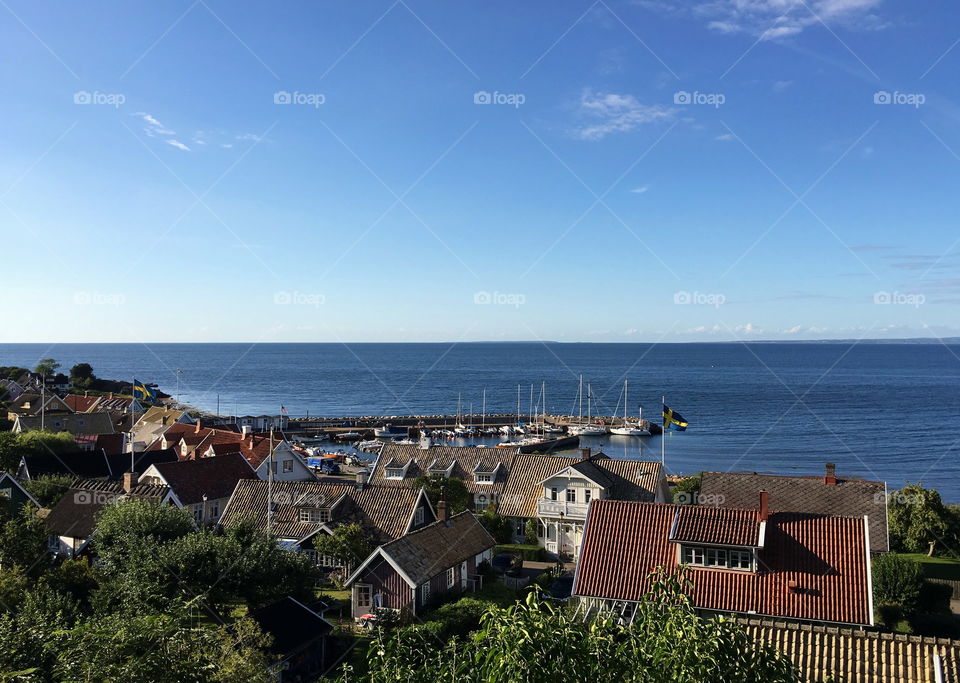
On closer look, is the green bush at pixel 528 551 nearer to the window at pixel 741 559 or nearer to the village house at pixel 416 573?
the village house at pixel 416 573

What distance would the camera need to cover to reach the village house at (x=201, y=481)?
46.6 meters

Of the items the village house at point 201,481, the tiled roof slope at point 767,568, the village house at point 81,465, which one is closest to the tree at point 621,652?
the tiled roof slope at point 767,568

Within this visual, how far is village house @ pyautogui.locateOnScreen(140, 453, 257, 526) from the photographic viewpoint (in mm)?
46562

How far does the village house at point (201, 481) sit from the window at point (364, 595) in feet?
62.9

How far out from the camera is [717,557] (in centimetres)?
2611

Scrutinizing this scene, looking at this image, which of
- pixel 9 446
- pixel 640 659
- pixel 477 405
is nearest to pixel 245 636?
pixel 640 659

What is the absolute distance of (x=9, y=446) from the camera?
184 feet

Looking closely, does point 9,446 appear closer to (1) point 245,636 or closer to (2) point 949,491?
(1) point 245,636

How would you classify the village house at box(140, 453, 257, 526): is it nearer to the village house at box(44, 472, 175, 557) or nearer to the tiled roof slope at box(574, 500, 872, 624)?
the village house at box(44, 472, 175, 557)

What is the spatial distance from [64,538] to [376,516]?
17.0 m

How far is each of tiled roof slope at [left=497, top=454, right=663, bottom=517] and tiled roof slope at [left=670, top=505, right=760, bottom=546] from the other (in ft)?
60.9

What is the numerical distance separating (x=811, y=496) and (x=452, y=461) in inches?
994

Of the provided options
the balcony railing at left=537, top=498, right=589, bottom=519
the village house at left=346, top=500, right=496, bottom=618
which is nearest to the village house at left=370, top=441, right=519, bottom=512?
the balcony railing at left=537, top=498, right=589, bottom=519

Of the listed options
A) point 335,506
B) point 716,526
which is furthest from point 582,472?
A: point 716,526
